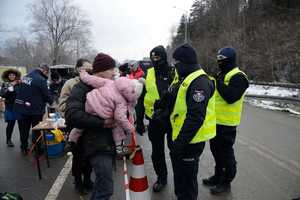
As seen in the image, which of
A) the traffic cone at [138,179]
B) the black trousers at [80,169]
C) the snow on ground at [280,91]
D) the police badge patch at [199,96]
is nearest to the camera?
the police badge patch at [199,96]

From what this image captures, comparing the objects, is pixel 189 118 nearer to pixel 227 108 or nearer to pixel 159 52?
pixel 227 108

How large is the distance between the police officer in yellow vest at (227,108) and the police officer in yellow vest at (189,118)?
2.78ft

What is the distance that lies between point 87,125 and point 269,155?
469 centimetres

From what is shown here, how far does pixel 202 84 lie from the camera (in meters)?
3.41

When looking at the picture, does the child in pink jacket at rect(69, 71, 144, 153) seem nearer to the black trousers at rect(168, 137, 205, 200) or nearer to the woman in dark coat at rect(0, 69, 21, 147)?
the black trousers at rect(168, 137, 205, 200)

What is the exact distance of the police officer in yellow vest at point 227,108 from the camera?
14.3 ft

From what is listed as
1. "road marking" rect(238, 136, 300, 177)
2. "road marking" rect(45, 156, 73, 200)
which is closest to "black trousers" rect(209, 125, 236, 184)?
"road marking" rect(238, 136, 300, 177)

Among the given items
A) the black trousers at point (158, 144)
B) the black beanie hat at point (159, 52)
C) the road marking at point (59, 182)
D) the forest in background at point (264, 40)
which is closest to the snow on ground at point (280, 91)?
the forest in background at point (264, 40)

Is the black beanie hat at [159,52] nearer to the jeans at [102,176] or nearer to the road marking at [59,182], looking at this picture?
the jeans at [102,176]

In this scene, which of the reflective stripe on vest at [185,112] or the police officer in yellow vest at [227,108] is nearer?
the reflective stripe on vest at [185,112]

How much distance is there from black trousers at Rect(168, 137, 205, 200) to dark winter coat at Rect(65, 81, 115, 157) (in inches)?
31.3

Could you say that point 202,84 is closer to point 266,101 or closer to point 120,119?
point 120,119

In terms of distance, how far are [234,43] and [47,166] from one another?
30662mm

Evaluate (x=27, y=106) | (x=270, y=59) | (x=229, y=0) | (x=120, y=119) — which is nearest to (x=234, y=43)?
(x=270, y=59)
